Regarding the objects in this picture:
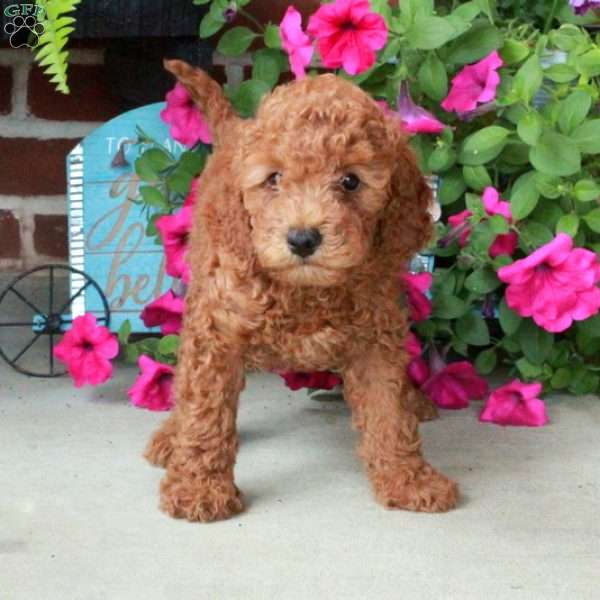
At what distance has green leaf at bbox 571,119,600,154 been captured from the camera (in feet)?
7.80

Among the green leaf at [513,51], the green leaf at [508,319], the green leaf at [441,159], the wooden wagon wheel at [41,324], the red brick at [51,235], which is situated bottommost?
the wooden wagon wheel at [41,324]

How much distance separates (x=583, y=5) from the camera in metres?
2.61

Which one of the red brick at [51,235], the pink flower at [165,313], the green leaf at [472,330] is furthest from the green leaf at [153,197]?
the green leaf at [472,330]

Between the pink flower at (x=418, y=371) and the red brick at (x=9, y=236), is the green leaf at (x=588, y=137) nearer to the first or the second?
the pink flower at (x=418, y=371)

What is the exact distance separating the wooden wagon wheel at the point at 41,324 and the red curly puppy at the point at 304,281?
609 mm

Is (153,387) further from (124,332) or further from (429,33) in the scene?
(429,33)

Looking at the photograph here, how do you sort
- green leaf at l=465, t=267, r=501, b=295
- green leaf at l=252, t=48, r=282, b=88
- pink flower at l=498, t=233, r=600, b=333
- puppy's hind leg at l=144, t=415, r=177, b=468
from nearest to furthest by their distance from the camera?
puppy's hind leg at l=144, t=415, r=177, b=468
pink flower at l=498, t=233, r=600, b=333
green leaf at l=465, t=267, r=501, b=295
green leaf at l=252, t=48, r=282, b=88

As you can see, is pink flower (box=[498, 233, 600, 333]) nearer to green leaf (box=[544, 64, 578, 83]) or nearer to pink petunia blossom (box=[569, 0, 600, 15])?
green leaf (box=[544, 64, 578, 83])

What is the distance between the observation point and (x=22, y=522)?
1.97 metres

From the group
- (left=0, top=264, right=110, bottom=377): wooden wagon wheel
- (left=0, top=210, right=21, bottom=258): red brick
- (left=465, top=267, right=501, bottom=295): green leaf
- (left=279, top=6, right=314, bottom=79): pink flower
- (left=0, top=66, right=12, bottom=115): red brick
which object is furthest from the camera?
(left=0, top=210, right=21, bottom=258): red brick

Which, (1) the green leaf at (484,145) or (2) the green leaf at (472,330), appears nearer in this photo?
(1) the green leaf at (484,145)

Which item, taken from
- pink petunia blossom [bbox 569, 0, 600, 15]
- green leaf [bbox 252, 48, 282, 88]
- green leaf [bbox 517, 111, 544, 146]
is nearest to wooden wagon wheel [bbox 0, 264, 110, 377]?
green leaf [bbox 252, 48, 282, 88]

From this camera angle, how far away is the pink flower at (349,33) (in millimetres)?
2287

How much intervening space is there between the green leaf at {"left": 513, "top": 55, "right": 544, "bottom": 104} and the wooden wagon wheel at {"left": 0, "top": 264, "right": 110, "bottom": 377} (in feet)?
3.79
